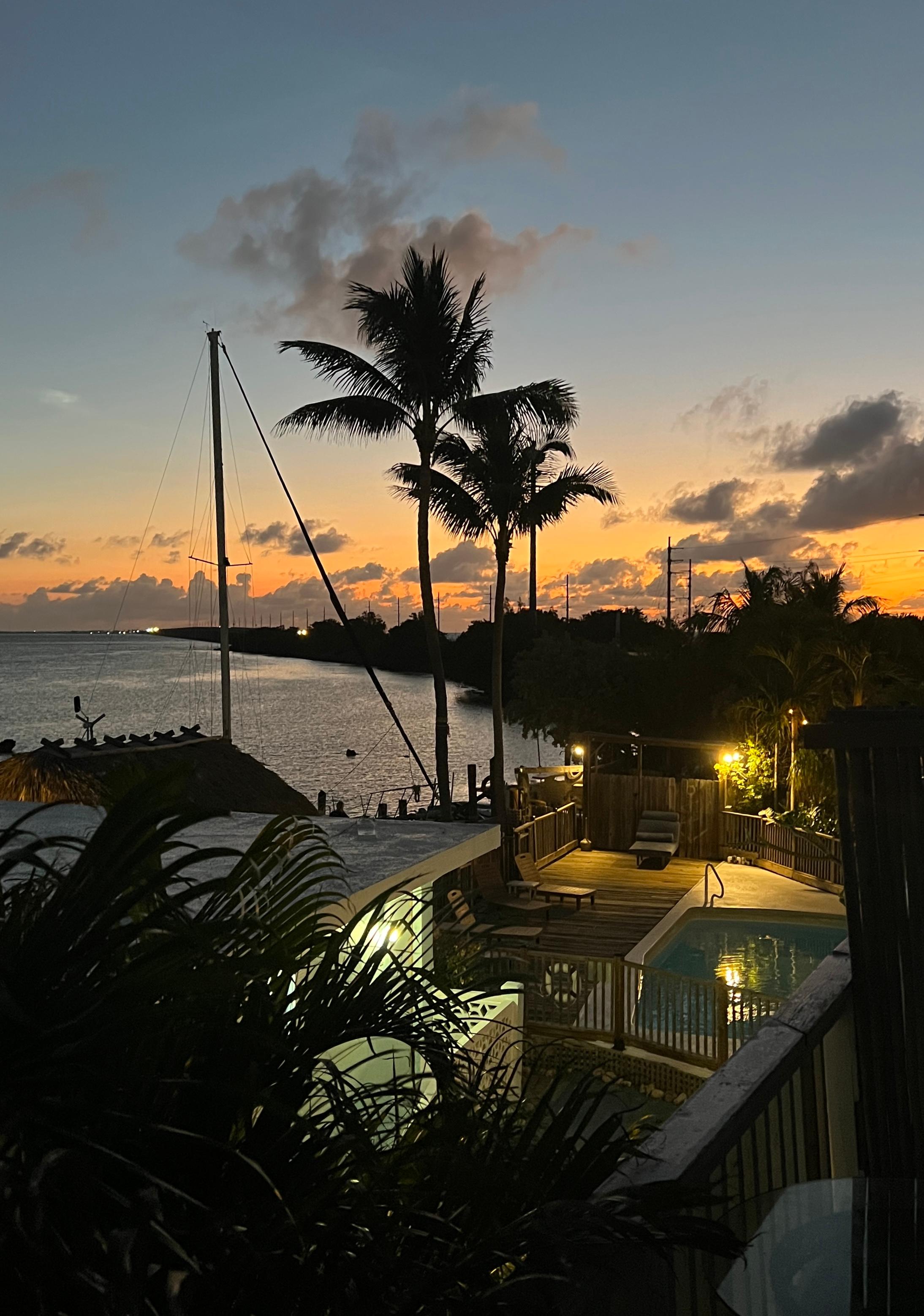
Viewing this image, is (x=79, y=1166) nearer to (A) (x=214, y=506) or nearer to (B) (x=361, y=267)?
(A) (x=214, y=506)

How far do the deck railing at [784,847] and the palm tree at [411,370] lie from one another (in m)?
6.38

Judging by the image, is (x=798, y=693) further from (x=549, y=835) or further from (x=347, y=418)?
(x=347, y=418)

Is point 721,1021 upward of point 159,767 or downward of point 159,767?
downward

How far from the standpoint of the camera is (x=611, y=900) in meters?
17.9

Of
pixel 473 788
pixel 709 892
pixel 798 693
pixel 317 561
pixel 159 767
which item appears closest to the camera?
pixel 159 767

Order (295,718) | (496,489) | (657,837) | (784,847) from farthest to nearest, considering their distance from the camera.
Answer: (295,718)
(496,489)
(657,837)
(784,847)

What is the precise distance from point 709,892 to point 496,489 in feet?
35.9

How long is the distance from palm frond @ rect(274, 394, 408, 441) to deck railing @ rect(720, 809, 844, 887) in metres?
11.8

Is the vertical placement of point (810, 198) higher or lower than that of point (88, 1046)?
higher

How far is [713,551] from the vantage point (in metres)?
57.2

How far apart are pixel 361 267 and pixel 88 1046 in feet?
91.9

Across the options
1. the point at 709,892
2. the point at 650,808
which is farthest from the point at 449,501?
the point at 709,892

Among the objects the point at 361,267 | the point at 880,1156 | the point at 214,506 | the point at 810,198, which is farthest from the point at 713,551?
the point at 880,1156

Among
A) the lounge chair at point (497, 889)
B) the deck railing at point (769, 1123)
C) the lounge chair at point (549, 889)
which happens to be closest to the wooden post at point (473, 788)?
the lounge chair at point (549, 889)
